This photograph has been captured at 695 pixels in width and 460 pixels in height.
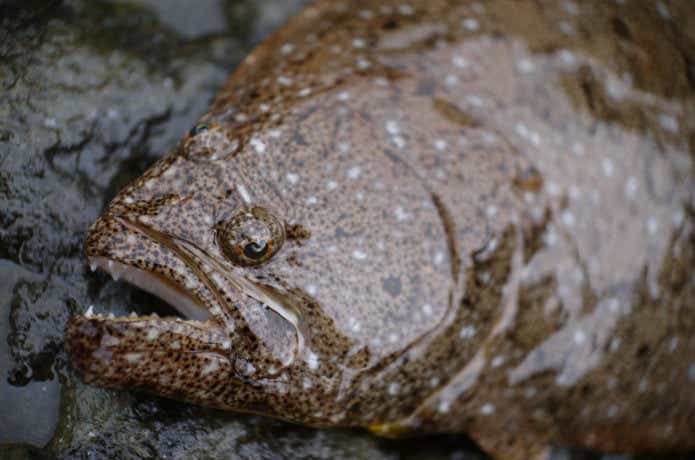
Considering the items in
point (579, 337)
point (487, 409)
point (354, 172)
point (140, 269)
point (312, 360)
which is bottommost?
point (487, 409)

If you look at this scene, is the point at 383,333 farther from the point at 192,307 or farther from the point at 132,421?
the point at 132,421

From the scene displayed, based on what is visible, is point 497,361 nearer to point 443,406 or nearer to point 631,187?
point 443,406

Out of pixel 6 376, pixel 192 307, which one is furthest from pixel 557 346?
pixel 6 376

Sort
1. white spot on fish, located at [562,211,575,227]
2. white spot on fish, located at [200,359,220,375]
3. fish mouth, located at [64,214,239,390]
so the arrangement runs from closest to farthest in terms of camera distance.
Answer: fish mouth, located at [64,214,239,390]
white spot on fish, located at [200,359,220,375]
white spot on fish, located at [562,211,575,227]

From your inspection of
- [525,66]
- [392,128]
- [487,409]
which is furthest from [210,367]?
[525,66]

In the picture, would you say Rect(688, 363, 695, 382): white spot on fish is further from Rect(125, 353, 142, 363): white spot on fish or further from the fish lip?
Rect(125, 353, 142, 363): white spot on fish

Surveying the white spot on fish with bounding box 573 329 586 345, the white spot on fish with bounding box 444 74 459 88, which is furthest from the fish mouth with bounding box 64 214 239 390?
the white spot on fish with bounding box 573 329 586 345

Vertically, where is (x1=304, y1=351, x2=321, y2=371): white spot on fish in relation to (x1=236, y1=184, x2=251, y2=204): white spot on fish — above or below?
below
